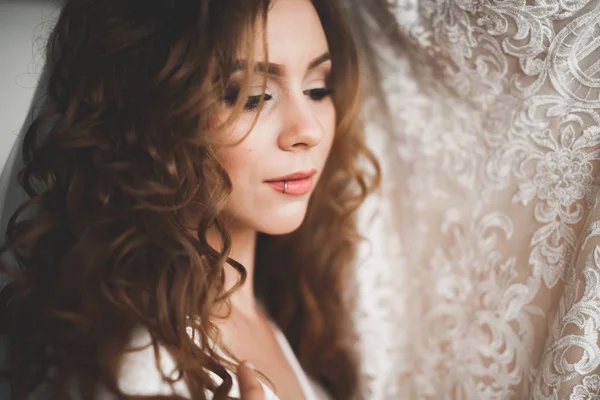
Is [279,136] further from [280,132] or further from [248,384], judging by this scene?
[248,384]

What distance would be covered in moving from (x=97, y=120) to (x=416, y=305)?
786mm

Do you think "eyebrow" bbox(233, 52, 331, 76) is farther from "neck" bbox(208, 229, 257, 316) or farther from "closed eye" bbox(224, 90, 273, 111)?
"neck" bbox(208, 229, 257, 316)

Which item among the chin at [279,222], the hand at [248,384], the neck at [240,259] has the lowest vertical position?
the hand at [248,384]

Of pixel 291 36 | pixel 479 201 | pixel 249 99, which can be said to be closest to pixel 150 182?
pixel 249 99

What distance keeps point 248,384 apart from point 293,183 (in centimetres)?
34

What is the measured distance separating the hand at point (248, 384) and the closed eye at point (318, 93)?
1.61 feet

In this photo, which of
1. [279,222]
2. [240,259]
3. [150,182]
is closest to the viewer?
[150,182]

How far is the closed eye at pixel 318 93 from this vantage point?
106 cm

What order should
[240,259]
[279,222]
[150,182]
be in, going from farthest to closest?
[240,259] < [279,222] < [150,182]

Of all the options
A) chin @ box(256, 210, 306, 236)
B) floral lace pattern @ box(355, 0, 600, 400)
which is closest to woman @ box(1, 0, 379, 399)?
chin @ box(256, 210, 306, 236)

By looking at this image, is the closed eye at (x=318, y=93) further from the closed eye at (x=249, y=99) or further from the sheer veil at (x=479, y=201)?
the sheer veil at (x=479, y=201)

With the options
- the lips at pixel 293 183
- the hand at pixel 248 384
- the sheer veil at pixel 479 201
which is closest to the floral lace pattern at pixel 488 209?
the sheer veil at pixel 479 201

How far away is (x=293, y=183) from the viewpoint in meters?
1.02

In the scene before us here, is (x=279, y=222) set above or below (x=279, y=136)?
below
